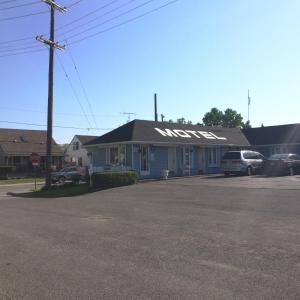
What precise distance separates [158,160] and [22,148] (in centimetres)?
2665

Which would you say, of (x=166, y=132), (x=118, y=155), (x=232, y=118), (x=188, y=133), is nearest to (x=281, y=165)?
(x=188, y=133)

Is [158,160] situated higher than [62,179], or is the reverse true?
[158,160]

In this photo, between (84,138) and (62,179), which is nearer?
(62,179)

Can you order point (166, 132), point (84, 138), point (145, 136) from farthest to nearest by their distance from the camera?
point (84, 138), point (166, 132), point (145, 136)

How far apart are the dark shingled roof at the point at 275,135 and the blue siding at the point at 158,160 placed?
12.9 meters

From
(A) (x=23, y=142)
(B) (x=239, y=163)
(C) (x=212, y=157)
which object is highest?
(A) (x=23, y=142)

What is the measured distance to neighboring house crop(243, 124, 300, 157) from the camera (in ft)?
137

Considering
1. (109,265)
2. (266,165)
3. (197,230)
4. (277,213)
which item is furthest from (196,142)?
(109,265)

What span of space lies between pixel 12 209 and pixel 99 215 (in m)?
4.68

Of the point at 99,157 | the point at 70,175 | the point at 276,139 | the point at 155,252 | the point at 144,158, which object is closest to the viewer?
the point at 155,252

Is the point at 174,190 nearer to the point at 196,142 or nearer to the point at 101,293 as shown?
the point at 196,142

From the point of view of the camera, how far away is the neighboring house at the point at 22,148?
53.5 m

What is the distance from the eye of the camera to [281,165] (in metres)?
32.6

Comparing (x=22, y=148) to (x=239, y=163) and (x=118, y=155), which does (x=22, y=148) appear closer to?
(x=118, y=155)
